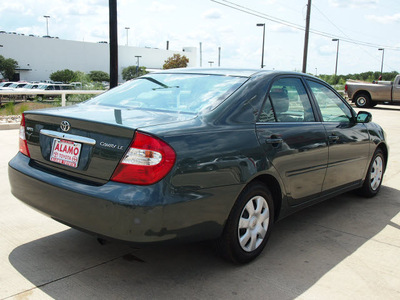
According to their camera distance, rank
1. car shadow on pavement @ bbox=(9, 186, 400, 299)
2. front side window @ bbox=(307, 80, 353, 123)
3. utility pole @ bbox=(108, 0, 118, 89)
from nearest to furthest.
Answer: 1. car shadow on pavement @ bbox=(9, 186, 400, 299)
2. front side window @ bbox=(307, 80, 353, 123)
3. utility pole @ bbox=(108, 0, 118, 89)

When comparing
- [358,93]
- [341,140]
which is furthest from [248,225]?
[358,93]

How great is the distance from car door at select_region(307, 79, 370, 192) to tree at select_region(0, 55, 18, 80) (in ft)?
228

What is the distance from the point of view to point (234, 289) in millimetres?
3057

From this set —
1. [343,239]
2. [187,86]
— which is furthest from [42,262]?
[343,239]

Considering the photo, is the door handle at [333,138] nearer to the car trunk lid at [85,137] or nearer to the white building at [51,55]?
the car trunk lid at [85,137]

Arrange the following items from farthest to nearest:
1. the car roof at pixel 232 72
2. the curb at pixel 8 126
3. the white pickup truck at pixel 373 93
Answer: the white pickup truck at pixel 373 93 < the curb at pixel 8 126 < the car roof at pixel 232 72

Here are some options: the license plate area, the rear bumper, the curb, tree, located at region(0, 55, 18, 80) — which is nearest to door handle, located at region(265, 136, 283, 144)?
the rear bumper

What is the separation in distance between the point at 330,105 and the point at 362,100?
21277 mm

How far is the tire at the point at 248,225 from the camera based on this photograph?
323 cm

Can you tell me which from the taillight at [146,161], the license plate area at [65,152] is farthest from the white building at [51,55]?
the taillight at [146,161]

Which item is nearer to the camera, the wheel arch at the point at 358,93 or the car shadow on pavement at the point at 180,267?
the car shadow on pavement at the point at 180,267

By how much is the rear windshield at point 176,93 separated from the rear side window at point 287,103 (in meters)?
0.32

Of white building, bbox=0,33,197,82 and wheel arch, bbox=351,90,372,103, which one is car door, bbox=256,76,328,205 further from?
white building, bbox=0,33,197,82

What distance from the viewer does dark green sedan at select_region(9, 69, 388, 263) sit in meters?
2.75
